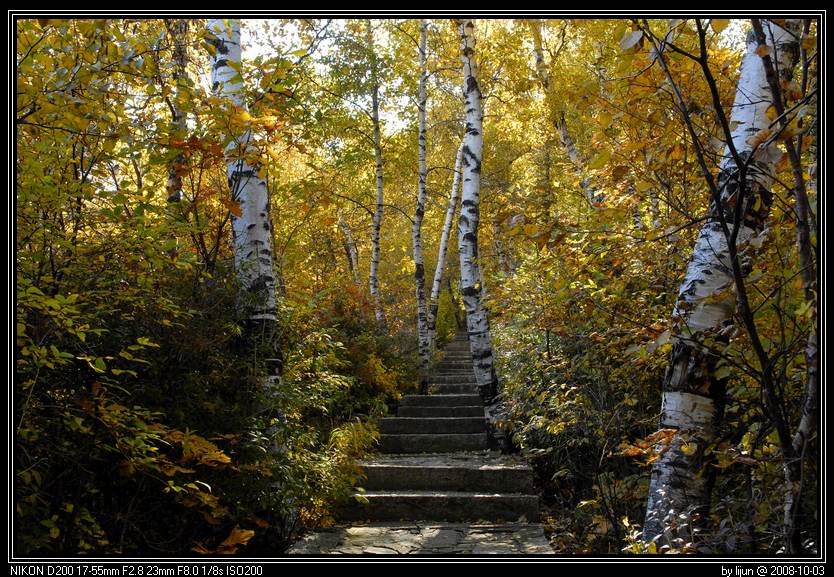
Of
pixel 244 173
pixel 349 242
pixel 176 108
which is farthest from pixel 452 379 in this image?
pixel 176 108

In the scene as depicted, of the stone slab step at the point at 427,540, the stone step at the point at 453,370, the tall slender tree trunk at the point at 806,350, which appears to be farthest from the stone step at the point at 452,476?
the stone step at the point at 453,370

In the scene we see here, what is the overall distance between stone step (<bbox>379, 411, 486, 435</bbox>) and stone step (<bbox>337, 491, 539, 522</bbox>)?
2658 mm

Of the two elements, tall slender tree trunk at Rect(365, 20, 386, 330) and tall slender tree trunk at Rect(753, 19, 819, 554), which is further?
tall slender tree trunk at Rect(365, 20, 386, 330)

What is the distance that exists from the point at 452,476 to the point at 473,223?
327cm

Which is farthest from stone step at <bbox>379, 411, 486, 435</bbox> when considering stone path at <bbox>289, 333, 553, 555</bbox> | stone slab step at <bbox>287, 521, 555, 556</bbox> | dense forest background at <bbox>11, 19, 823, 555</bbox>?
stone slab step at <bbox>287, 521, 555, 556</bbox>

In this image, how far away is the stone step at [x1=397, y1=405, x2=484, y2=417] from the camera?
9.48m

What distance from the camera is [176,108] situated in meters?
4.57

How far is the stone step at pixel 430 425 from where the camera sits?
8.75 metres

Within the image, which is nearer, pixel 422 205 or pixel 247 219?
pixel 247 219

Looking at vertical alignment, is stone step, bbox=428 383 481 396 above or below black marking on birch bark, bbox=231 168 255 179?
below

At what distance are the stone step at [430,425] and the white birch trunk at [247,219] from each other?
4.22 m

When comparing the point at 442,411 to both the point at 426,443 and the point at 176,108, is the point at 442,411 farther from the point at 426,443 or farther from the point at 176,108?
the point at 176,108

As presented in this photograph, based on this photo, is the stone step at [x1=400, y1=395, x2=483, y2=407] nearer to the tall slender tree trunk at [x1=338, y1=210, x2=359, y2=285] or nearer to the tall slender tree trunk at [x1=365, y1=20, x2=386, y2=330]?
the tall slender tree trunk at [x1=365, y1=20, x2=386, y2=330]
